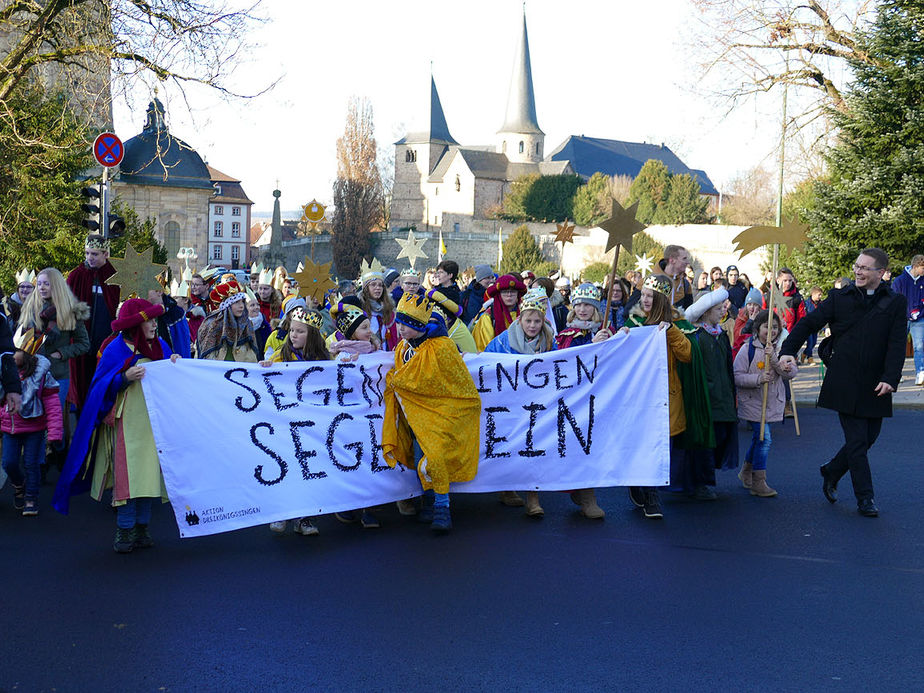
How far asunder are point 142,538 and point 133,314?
1498 mm

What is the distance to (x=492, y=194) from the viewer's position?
4496 inches

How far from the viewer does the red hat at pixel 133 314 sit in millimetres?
6484

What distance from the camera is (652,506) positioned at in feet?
24.9

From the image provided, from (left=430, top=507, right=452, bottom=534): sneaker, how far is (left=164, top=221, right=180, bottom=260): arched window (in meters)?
61.6

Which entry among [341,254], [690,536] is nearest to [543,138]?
[341,254]

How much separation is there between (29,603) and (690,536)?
14.0 ft

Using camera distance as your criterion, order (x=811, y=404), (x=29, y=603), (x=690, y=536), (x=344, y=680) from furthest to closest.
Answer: (x=811, y=404)
(x=690, y=536)
(x=29, y=603)
(x=344, y=680)

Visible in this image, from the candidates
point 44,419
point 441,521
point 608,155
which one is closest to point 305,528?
point 441,521

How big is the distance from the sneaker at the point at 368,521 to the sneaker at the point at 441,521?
47 centimetres

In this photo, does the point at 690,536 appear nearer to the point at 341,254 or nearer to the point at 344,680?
the point at 344,680

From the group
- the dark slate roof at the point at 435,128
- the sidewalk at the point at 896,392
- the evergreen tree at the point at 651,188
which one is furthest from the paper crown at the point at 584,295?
the dark slate roof at the point at 435,128

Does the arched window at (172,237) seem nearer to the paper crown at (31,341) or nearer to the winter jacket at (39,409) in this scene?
the paper crown at (31,341)

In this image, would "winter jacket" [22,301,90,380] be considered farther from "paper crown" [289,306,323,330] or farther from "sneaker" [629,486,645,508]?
"sneaker" [629,486,645,508]

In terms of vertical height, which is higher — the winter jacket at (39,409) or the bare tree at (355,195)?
the bare tree at (355,195)
